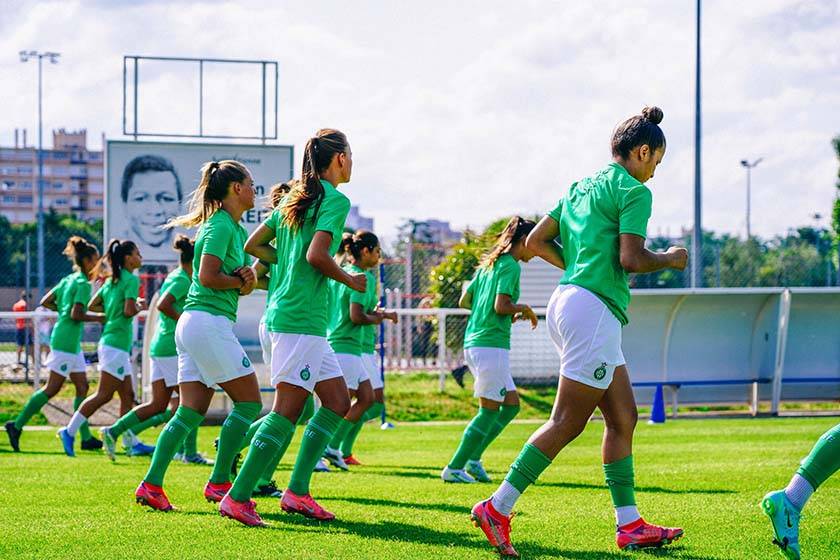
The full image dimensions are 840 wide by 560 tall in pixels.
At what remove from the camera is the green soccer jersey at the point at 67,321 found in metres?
13.1

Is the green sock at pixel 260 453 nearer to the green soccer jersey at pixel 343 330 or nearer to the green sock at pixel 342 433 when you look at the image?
the green soccer jersey at pixel 343 330

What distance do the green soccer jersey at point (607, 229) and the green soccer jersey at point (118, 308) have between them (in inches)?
293

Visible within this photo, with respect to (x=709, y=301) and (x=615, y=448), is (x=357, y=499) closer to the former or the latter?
(x=615, y=448)

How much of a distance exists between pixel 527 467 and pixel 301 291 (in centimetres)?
173

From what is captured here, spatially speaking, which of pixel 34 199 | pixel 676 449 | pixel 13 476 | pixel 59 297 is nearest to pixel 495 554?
pixel 13 476

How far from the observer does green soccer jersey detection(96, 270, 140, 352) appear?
40.6ft

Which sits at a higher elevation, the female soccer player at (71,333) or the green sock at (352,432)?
the female soccer player at (71,333)

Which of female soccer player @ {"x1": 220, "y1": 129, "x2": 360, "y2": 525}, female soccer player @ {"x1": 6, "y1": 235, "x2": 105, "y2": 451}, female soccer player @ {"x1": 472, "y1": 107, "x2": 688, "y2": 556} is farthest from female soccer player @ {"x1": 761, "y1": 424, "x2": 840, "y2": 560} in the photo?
female soccer player @ {"x1": 6, "y1": 235, "x2": 105, "y2": 451}

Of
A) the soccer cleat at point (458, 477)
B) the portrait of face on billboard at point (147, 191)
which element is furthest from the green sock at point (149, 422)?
the portrait of face on billboard at point (147, 191)

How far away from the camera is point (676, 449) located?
12.9m

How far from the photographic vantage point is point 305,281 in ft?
21.8

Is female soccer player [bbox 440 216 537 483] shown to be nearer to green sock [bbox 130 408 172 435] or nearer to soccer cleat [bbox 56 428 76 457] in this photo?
green sock [bbox 130 408 172 435]

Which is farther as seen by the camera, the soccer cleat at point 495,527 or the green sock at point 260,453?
the green sock at point 260,453

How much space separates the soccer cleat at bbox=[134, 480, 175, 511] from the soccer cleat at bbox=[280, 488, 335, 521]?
87 cm
